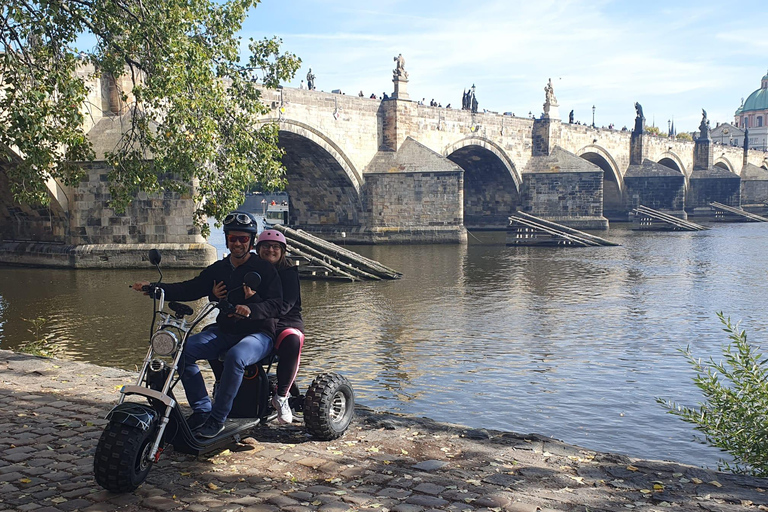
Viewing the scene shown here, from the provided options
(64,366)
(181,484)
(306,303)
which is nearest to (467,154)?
(306,303)

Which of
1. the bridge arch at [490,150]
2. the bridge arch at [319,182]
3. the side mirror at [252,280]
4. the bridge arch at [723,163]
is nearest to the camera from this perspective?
the side mirror at [252,280]

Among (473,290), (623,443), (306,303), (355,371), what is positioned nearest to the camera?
(623,443)

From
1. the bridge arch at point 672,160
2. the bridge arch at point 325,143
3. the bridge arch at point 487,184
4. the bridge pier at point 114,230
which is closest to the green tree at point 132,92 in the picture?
the bridge pier at point 114,230

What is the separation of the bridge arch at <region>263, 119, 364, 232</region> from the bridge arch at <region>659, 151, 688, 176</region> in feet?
127

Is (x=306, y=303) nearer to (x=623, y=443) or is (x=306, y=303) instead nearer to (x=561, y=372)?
(x=561, y=372)

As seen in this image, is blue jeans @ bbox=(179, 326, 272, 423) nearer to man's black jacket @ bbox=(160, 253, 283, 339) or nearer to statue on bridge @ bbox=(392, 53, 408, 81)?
man's black jacket @ bbox=(160, 253, 283, 339)

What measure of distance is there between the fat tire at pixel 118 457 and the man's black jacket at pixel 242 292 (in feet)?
3.44

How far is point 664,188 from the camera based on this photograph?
54.6 m

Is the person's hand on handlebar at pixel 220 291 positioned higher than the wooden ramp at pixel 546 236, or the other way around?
the person's hand on handlebar at pixel 220 291

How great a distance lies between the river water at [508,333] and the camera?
775cm

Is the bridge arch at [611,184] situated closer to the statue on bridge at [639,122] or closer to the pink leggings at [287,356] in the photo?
the statue on bridge at [639,122]

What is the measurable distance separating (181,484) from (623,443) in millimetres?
4085

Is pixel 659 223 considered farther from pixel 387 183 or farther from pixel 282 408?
pixel 282 408

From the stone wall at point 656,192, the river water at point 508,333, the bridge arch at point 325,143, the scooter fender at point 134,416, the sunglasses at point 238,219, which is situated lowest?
the river water at point 508,333
